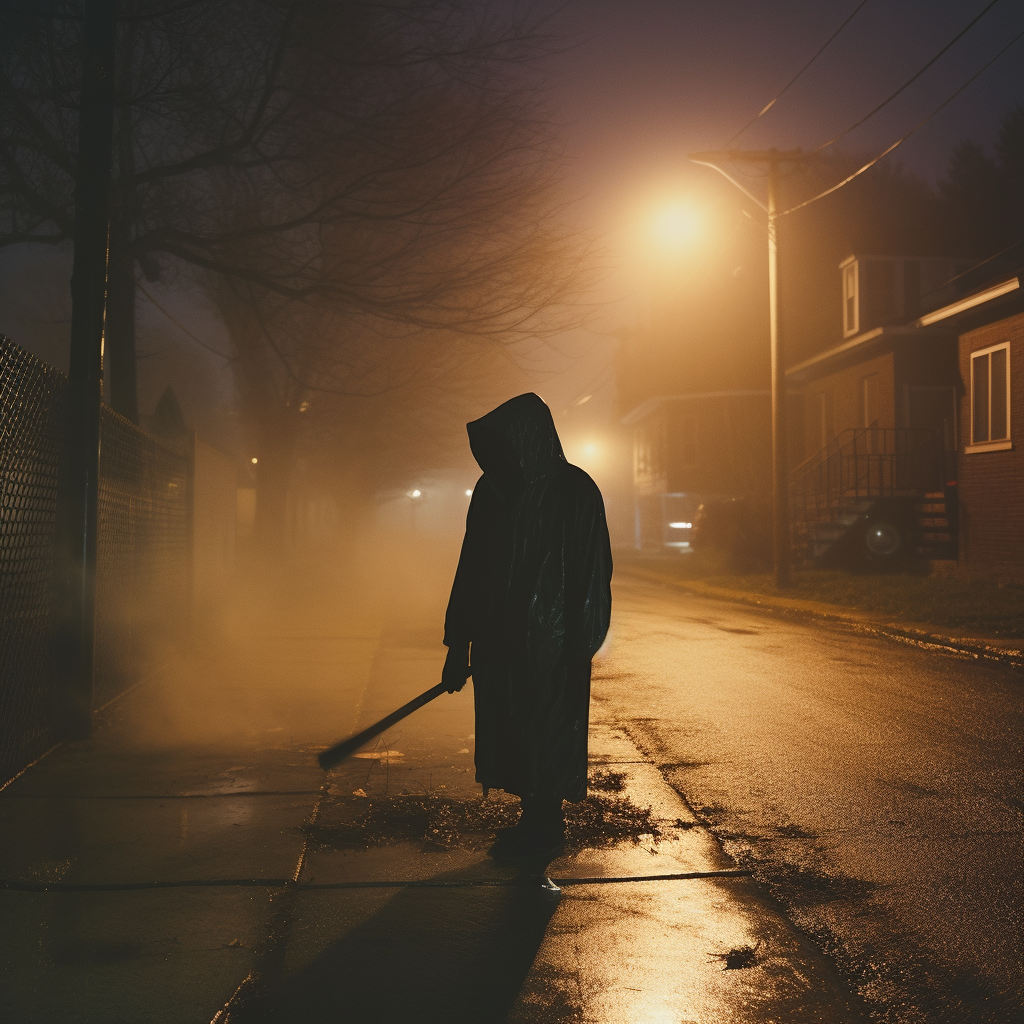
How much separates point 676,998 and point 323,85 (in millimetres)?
8149

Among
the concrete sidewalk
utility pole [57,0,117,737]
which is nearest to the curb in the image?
the concrete sidewalk

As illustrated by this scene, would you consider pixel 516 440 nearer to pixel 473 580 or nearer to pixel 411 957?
pixel 473 580

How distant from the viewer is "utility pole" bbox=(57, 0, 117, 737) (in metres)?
7.00

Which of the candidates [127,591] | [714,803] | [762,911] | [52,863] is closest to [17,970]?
[52,863]

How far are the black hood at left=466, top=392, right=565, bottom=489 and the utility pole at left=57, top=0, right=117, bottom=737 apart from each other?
341cm

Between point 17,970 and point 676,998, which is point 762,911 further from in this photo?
point 17,970

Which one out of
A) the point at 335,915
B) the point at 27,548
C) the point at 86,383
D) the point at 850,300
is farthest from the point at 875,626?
the point at 850,300

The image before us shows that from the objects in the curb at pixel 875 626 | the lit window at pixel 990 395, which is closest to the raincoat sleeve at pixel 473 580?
the curb at pixel 875 626

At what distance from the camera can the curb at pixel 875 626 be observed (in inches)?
466

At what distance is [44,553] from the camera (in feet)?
21.7

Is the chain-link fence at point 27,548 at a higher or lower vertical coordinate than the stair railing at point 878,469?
lower

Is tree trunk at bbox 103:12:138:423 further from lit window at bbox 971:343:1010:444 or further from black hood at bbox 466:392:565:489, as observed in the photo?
lit window at bbox 971:343:1010:444

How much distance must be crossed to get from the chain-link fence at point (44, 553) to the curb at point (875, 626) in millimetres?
8476

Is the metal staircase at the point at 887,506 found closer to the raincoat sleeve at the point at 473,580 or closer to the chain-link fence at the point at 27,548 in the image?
the chain-link fence at the point at 27,548
